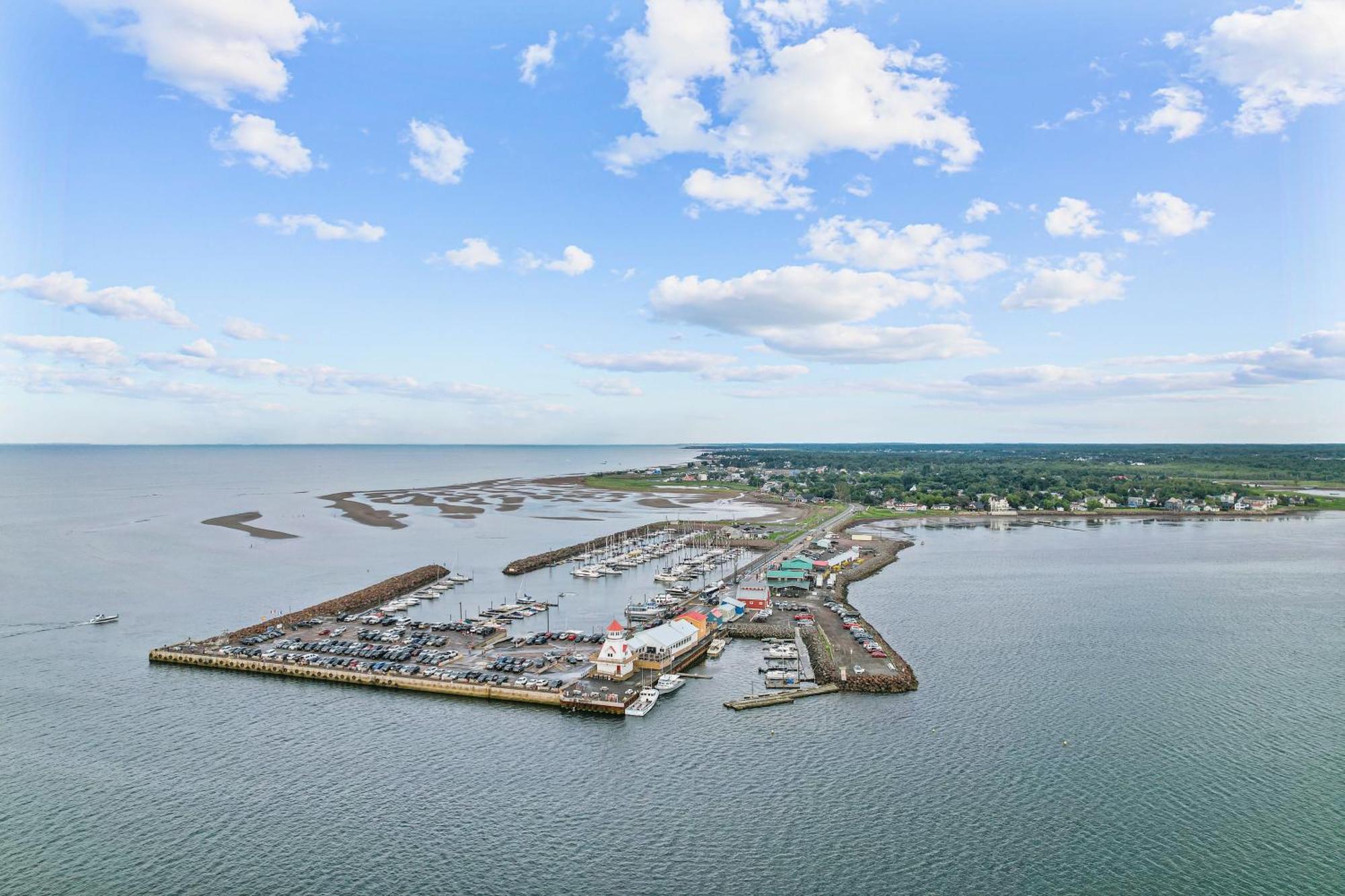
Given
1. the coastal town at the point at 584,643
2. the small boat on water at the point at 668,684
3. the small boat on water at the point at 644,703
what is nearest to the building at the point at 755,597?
the coastal town at the point at 584,643

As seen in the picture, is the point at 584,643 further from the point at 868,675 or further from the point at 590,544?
the point at 590,544

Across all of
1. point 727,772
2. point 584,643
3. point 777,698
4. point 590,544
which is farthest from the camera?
point 590,544

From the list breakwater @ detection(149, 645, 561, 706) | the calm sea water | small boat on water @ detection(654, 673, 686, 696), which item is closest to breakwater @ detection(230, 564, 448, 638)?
the calm sea water

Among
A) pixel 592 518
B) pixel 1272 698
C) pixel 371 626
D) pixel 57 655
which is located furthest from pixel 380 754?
pixel 592 518

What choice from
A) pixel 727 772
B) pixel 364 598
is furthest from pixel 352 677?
pixel 727 772

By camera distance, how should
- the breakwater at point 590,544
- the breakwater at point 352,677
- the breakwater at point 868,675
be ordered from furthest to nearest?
the breakwater at point 590,544, the breakwater at point 868,675, the breakwater at point 352,677

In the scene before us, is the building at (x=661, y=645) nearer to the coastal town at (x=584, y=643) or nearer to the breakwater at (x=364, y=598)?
the coastal town at (x=584, y=643)
